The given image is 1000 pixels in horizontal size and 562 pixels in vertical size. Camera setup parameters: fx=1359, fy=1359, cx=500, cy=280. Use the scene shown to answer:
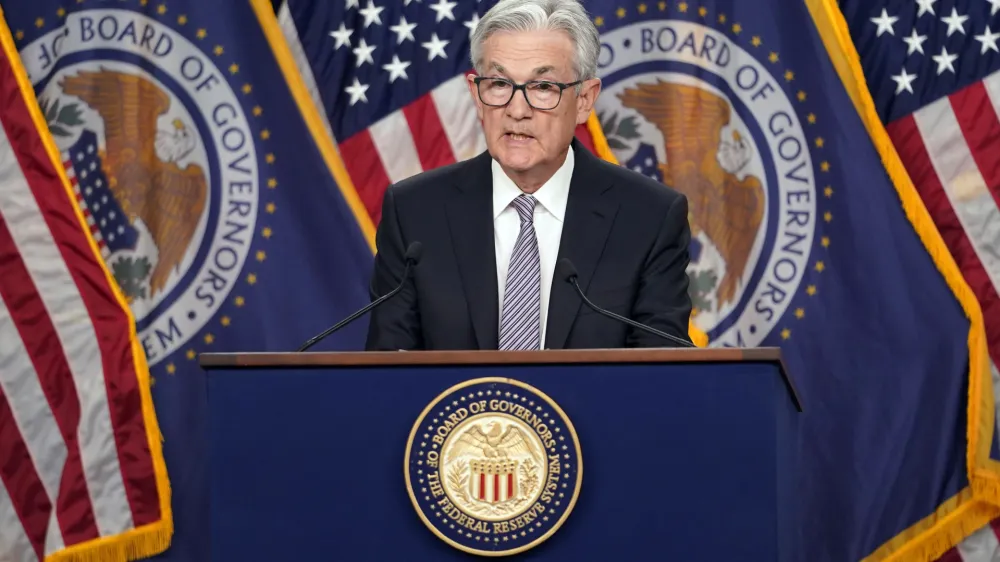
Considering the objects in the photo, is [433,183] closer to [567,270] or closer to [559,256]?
[559,256]

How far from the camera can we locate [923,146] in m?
4.34

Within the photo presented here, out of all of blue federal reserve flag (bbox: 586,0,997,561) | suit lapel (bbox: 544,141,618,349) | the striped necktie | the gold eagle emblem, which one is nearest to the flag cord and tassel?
blue federal reserve flag (bbox: 586,0,997,561)

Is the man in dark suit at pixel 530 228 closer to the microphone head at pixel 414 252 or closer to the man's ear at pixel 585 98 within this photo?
the man's ear at pixel 585 98

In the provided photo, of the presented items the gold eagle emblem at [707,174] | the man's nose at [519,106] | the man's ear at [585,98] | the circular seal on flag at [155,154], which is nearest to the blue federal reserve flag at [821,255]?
the gold eagle emblem at [707,174]

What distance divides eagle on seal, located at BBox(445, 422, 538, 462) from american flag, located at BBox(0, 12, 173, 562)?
2.60 m

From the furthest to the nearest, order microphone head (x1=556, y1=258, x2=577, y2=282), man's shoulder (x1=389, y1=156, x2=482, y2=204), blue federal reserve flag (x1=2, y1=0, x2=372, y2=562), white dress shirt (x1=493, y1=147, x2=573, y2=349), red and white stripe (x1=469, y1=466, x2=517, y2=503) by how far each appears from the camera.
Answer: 1. blue federal reserve flag (x1=2, y1=0, x2=372, y2=562)
2. man's shoulder (x1=389, y1=156, x2=482, y2=204)
3. white dress shirt (x1=493, y1=147, x2=573, y2=349)
4. microphone head (x1=556, y1=258, x2=577, y2=282)
5. red and white stripe (x1=469, y1=466, x2=517, y2=503)

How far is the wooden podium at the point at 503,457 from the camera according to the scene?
196 centimetres

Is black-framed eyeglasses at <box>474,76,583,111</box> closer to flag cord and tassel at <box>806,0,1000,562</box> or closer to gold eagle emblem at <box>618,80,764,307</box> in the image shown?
gold eagle emblem at <box>618,80,764,307</box>

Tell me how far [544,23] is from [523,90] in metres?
0.14

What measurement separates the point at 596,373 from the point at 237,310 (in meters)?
2.62

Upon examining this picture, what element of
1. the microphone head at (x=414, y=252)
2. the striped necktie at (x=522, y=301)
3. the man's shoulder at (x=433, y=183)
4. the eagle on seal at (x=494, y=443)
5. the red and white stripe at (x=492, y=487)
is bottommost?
the red and white stripe at (x=492, y=487)

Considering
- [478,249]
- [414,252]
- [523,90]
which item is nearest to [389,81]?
[523,90]

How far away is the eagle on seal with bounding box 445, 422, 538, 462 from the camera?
1961 mm

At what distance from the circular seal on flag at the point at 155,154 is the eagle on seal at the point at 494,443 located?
260cm
